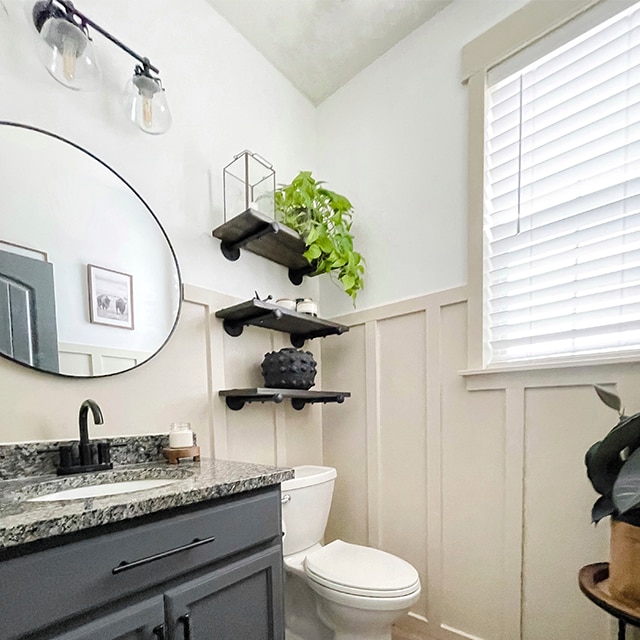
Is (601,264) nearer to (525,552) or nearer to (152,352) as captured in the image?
(525,552)

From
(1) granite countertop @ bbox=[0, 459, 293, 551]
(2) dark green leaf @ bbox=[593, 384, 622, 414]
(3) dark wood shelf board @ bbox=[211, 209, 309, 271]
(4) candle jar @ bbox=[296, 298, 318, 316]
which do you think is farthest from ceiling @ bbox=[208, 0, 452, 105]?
(1) granite countertop @ bbox=[0, 459, 293, 551]

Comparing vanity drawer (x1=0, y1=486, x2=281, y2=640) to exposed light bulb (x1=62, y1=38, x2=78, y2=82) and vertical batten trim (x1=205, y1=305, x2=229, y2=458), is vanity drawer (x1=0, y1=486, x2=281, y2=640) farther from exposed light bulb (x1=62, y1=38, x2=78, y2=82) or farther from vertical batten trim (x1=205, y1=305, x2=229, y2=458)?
exposed light bulb (x1=62, y1=38, x2=78, y2=82)

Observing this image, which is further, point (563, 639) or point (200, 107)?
point (200, 107)

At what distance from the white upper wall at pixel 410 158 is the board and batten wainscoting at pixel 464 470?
0.16 meters

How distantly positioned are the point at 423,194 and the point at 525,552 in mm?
1470

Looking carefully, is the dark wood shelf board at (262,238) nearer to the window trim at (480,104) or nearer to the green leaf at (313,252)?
the green leaf at (313,252)

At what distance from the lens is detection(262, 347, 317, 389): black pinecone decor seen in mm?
1566

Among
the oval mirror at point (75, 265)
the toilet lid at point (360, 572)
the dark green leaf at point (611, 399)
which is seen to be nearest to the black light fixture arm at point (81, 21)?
the oval mirror at point (75, 265)

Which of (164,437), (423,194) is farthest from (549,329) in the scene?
(164,437)

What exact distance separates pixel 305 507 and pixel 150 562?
0.84 metres

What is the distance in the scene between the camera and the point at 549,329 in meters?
1.36

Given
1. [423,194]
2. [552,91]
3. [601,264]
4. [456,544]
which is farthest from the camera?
[423,194]

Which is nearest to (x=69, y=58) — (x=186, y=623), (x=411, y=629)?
(x=186, y=623)

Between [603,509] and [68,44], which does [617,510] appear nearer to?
[603,509]
